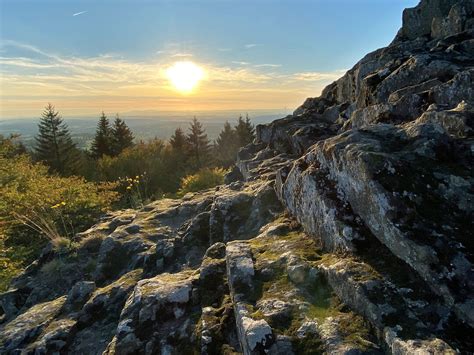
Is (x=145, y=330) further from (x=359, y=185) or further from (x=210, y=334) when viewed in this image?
(x=359, y=185)

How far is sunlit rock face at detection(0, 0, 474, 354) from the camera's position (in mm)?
4781

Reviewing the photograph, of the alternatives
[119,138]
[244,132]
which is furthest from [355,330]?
[244,132]

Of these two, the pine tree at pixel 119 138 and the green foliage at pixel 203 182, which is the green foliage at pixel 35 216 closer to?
the green foliage at pixel 203 182

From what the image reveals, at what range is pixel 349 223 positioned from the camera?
20.4 ft

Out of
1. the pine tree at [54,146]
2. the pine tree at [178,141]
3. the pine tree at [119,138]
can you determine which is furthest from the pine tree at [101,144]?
the pine tree at [178,141]

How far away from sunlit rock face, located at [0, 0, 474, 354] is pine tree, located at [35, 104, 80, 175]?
48215 mm

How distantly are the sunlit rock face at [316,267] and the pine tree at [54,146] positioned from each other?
1898 inches

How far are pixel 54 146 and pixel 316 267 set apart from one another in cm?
5883

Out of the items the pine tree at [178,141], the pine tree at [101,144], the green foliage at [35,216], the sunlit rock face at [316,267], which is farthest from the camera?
the pine tree at [101,144]

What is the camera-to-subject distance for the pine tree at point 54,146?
54906 mm

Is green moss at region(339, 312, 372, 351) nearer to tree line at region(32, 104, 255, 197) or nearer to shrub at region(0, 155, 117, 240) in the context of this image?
shrub at region(0, 155, 117, 240)

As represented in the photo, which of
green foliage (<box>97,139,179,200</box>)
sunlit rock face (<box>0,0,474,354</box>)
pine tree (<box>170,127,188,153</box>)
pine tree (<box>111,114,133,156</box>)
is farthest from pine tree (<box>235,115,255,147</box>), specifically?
sunlit rock face (<box>0,0,474,354</box>)

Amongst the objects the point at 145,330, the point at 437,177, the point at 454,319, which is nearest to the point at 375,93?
the point at 437,177

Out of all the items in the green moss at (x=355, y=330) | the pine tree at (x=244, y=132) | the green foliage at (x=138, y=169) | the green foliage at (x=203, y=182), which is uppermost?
the green moss at (x=355, y=330)
